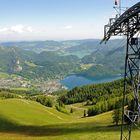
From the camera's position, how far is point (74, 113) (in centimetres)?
17988

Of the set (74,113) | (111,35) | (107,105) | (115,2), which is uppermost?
(115,2)

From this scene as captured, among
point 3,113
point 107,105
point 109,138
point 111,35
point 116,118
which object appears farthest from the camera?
point 107,105

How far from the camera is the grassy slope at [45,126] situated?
60000mm

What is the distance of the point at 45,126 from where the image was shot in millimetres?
83750

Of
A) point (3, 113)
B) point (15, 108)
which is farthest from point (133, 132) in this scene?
point (15, 108)

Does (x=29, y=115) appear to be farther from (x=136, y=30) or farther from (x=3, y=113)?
(x=136, y=30)

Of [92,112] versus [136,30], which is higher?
[136,30]

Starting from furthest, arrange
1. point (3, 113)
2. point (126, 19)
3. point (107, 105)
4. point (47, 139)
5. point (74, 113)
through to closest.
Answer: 1. point (74, 113)
2. point (107, 105)
3. point (3, 113)
4. point (47, 139)
5. point (126, 19)

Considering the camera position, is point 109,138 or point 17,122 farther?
point 17,122

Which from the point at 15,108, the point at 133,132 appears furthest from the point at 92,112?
the point at 133,132

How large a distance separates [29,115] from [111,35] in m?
83.4

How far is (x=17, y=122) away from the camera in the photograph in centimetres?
9688

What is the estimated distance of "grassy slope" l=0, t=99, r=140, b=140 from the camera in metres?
60.0

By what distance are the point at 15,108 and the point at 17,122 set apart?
24977 mm
